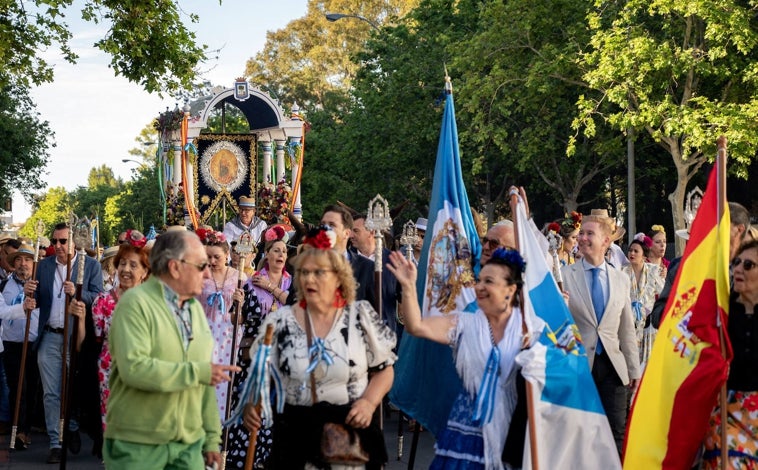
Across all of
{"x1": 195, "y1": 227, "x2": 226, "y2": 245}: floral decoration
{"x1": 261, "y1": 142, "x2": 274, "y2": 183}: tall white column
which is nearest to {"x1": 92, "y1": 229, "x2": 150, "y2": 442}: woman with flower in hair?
{"x1": 195, "y1": 227, "x2": 226, "y2": 245}: floral decoration

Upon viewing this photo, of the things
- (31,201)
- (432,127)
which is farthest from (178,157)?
(31,201)

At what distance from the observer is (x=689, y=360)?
20.1 feet

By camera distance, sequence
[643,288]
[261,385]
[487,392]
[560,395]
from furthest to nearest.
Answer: [643,288] → [560,395] → [487,392] → [261,385]

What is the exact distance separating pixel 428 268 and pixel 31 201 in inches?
1529

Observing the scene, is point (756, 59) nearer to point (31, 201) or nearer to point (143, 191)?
point (31, 201)

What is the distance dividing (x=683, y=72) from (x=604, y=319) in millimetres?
18987

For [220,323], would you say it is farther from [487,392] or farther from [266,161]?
[266,161]

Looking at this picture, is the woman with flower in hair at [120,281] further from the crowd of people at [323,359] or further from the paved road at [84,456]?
the crowd of people at [323,359]

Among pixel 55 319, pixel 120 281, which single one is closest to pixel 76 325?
pixel 120 281

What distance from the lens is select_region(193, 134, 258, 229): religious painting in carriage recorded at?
29.4 meters

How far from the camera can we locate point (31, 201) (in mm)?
44438

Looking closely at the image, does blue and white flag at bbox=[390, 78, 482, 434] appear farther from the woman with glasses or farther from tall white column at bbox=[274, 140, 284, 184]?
tall white column at bbox=[274, 140, 284, 184]

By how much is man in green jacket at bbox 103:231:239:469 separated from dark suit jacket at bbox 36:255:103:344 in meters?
5.55

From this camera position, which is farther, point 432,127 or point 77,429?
point 432,127
